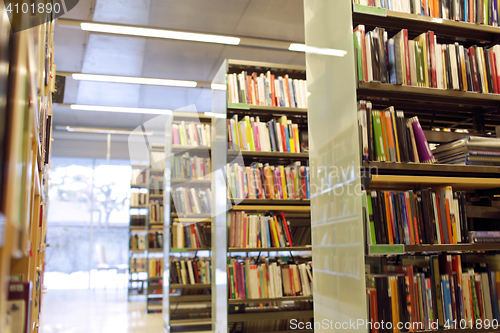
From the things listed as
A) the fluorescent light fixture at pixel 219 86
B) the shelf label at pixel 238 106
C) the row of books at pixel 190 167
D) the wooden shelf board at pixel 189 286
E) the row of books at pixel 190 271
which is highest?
the fluorescent light fixture at pixel 219 86

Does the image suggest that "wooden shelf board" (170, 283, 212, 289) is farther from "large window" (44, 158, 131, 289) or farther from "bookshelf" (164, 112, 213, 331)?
"large window" (44, 158, 131, 289)

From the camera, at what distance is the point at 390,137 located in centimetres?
203

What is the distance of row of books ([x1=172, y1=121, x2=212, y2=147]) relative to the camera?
16.3 feet

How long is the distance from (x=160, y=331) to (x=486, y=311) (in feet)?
11.1

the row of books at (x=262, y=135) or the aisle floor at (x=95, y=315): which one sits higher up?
the row of books at (x=262, y=135)

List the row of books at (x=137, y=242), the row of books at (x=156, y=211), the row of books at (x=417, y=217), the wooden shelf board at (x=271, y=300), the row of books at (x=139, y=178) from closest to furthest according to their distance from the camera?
the row of books at (x=417, y=217), the wooden shelf board at (x=271, y=300), the row of books at (x=156, y=211), the row of books at (x=137, y=242), the row of books at (x=139, y=178)

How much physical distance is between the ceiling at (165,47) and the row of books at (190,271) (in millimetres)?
2903

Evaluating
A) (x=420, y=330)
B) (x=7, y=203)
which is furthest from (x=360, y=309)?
(x=7, y=203)

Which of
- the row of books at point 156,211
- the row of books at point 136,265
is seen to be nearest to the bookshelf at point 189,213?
the row of books at point 156,211

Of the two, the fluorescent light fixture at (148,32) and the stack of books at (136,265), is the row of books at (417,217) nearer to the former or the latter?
the fluorescent light fixture at (148,32)

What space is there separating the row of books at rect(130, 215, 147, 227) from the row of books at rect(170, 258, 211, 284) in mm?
3205

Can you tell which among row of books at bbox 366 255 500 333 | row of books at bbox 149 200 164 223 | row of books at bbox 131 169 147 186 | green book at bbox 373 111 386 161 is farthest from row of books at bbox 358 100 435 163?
row of books at bbox 131 169 147 186

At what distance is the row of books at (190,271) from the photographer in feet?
16.2

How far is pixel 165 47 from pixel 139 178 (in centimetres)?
344
